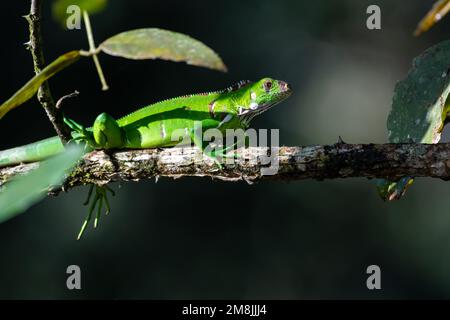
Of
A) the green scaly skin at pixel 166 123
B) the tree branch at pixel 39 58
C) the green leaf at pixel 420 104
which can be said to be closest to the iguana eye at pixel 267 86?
the green scaly skin at pixel 166 123

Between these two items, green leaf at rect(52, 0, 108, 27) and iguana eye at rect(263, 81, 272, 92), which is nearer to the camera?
green leaf at rect(52, 0, 108, 27)

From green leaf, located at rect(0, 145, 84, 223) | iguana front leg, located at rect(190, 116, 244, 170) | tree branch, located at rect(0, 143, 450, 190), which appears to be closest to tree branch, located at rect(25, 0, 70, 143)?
tree branch, located at rect(0, 143, 450, 190)

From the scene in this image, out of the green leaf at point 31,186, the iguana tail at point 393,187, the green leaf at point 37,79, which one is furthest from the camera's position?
the iguana tail at point 393,187

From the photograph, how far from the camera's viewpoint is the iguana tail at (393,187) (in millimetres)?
2713

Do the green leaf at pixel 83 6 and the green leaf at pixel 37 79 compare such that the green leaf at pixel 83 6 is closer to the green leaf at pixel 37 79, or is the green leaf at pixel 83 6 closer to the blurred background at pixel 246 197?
the green leaf at pixel 37 79

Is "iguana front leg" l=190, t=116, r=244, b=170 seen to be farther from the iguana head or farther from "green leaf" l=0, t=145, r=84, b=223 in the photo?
"green leaf" l=0, t=145, r=84, b=223

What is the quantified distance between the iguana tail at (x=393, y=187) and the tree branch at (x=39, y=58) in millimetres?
1380

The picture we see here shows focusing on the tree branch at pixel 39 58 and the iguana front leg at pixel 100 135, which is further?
the iguana front leg at pixel 100 135

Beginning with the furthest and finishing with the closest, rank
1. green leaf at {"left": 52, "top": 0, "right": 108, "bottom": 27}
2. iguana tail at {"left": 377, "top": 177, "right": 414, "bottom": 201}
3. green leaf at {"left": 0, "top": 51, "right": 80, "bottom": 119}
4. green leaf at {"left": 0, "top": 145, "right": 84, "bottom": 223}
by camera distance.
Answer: iguana tail at {"left": 377, "top": 177, "right": 414, "bottom": 201} → green leaf at {"left": 0, "top": 51, "right": 80, "bottom": 119} → green leaf at {"left": 52, "top": 0, "right": 108, "bottom": 27} → green leaf at {"left": 0, "top": 145, "right": 84, "bottom": 223}

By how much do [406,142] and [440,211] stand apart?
5.61 metres

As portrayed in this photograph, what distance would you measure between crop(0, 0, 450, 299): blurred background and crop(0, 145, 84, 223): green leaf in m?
6.42

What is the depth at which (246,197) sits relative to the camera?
26.3ft

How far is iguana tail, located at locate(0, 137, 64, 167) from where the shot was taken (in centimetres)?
315

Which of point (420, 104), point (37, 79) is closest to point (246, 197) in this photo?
point (420, 104)
